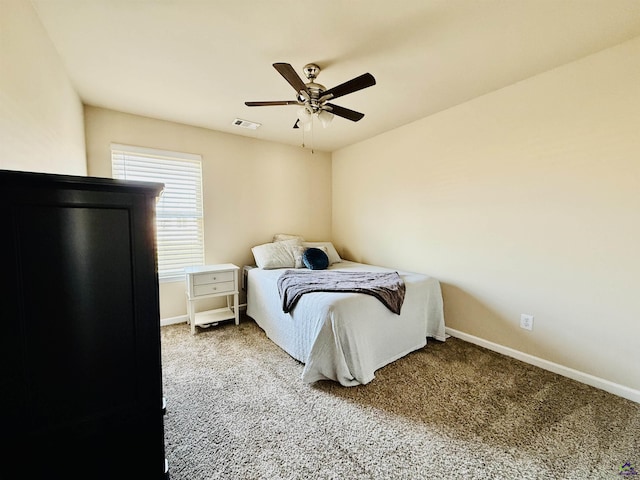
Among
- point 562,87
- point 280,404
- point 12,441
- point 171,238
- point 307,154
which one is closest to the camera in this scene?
point 12,441

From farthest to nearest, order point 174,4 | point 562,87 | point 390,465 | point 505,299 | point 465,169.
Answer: point 465,169
point 505,299
point 562,87
point 174,4
point 390,465

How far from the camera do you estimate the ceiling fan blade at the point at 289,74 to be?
5.32ft

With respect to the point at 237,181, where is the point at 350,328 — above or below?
below

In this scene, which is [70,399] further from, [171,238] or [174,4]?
[171,238]

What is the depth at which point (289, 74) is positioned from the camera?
1719 millimetres

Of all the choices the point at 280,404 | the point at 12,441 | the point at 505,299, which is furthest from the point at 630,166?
the point at 12,441

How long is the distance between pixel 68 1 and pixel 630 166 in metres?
3.60

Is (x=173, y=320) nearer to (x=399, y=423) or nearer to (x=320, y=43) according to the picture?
(x=399, y=423)

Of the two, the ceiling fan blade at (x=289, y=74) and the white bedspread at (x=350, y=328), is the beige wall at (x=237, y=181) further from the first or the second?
the ceiling fan blade at (x=289, y=74)

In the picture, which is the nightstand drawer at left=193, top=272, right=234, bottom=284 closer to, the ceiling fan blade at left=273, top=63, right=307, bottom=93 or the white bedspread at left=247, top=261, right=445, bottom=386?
the white bedspread at left=247, top=261, right=445, bottom=386

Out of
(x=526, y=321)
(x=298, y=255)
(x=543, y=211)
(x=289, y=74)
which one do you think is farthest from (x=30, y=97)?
(x=526, y=321)

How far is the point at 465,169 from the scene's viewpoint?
2783mm

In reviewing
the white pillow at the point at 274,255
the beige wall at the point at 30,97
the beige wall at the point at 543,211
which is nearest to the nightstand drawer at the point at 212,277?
the white pillow at the point at 274,255

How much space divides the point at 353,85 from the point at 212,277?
239cm
